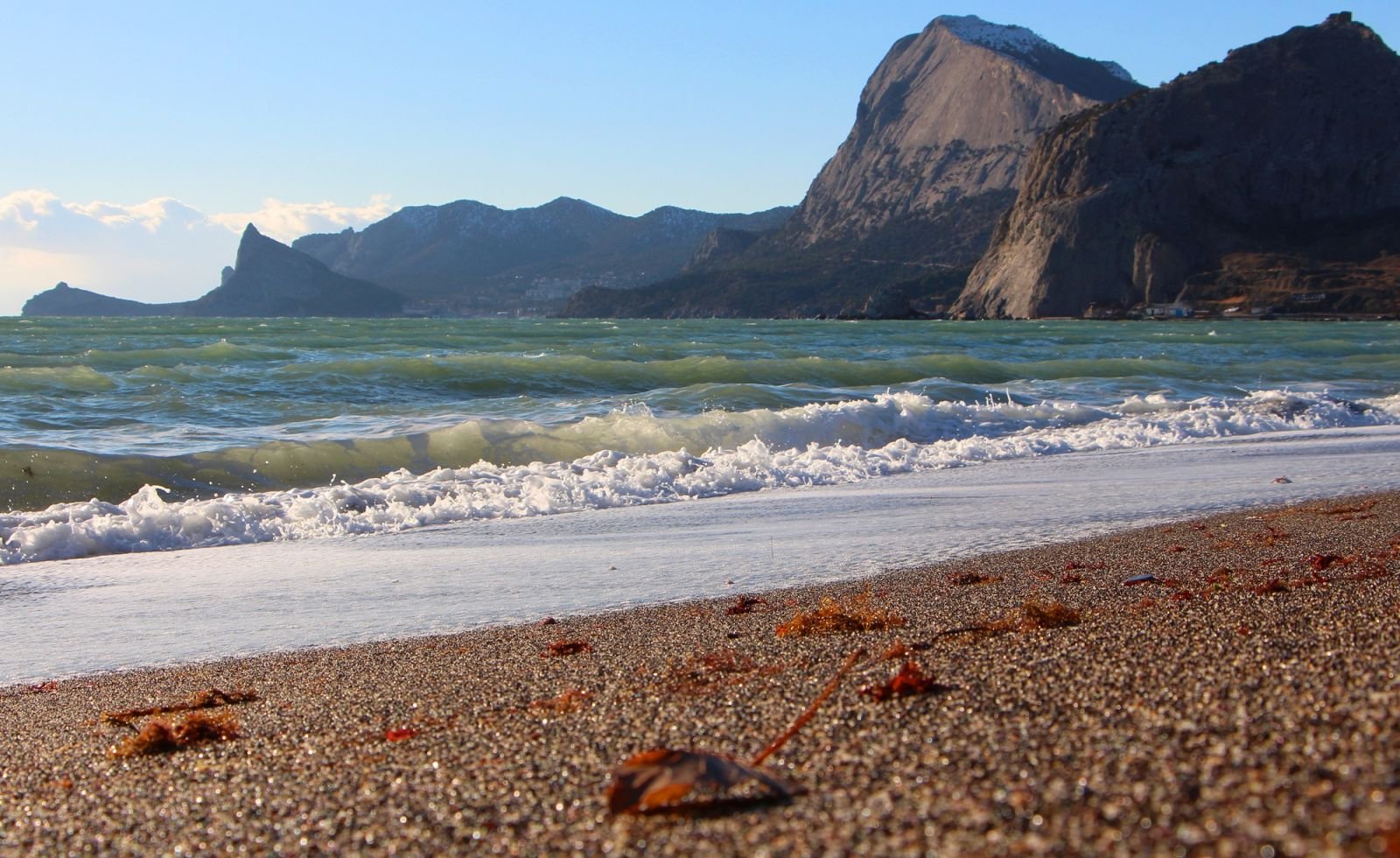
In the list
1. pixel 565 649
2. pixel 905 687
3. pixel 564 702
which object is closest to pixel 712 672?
pixel 564 702

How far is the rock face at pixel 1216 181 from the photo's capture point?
8981cm

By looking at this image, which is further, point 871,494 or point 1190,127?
point 1190,127

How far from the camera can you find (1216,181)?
92688mm

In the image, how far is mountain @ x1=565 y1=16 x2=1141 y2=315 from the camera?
13088 cm

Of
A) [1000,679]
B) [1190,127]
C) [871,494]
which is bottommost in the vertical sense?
[871,494]

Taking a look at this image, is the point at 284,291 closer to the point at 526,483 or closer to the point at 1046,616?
the point at 526,483

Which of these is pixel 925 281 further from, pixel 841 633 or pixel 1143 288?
pixel 841 633

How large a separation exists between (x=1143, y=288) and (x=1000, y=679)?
93.5 m

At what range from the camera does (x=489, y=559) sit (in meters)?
6.89

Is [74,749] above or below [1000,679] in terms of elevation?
below

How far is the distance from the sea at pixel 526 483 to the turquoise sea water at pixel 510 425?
52 millimetres

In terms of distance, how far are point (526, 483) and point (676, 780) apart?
764cm

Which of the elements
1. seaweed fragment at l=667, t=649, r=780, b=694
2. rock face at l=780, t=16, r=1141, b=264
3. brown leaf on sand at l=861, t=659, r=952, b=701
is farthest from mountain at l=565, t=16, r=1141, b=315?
brown leaf on sand at l=861, t=659, r=952, b=701

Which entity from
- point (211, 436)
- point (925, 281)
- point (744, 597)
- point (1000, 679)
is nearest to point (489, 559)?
point (744, 597)
